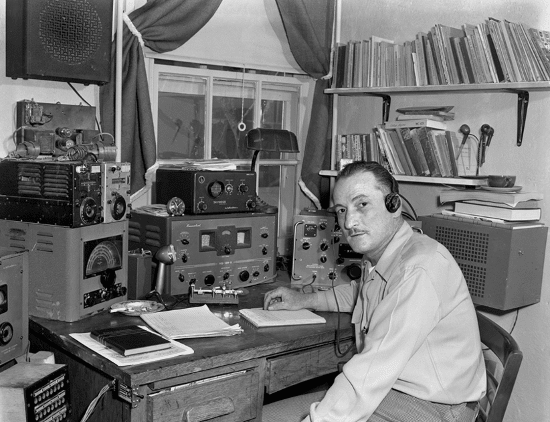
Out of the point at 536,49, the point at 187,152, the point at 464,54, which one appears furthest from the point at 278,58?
the point at 536,49

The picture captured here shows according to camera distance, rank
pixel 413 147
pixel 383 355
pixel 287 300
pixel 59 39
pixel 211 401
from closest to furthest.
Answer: pixel 383 355, pixel 211 401, pixel 287 300, pixel 59 39, pixel 413 147

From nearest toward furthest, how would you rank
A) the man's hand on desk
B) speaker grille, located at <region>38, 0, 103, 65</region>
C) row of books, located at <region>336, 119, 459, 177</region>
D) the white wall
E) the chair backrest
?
the chair backrest, the man's hand on desk, speaker grille, located at <region>38, 0, 103, 65</region>, the white wall, row of books, located at <region>336, 119, 459, 177</region>

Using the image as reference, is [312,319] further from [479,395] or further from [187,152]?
[187,152]

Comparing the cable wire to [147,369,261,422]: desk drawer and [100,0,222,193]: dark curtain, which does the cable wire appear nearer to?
[147,369,261,422]: desk drawer

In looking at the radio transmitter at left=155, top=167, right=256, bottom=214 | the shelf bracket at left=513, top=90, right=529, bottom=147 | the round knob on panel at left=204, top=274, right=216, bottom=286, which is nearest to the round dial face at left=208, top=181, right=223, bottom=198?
the radio transmitter at left=155, top=167, right=256, bottom=214

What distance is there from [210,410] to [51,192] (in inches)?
37.0

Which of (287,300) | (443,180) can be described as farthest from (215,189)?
(443,180)

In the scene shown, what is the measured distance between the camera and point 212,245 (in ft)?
8.98

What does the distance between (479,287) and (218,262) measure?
1124 mm

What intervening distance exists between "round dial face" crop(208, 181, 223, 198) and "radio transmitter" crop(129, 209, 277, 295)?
10 cm

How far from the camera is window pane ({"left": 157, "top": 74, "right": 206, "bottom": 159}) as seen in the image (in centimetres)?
334

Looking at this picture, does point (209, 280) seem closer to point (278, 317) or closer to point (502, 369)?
point (278, 317)

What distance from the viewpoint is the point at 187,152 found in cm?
344

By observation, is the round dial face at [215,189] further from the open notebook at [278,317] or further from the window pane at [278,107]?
the window pane at [278,107]
